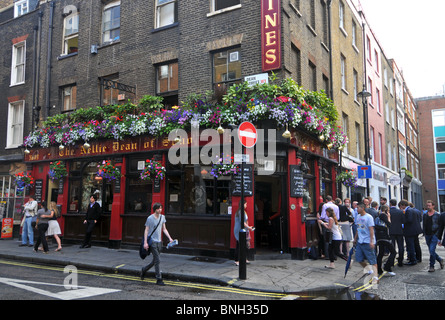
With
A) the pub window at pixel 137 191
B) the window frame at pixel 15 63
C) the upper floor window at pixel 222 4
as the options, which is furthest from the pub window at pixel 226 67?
the window frame at pixel 15 63

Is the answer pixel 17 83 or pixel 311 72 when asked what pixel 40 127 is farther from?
pixel 311 72

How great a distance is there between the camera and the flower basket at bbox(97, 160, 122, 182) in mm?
13062

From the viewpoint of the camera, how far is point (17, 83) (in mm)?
18250

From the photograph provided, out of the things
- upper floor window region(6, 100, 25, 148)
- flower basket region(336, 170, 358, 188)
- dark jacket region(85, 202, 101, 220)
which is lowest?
dark jacket region(85, 202, 101, 220)

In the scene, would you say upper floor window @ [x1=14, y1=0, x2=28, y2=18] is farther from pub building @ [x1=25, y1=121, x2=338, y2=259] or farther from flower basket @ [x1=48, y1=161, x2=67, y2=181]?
flower basket @ [x1=48, y1=161, x2=67, y2=181]

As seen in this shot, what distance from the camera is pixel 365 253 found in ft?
26.2

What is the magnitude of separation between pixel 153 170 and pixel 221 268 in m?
4.49

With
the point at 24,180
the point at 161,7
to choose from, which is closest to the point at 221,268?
the point at 161,7

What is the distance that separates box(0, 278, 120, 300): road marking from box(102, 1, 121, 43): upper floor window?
10923mm

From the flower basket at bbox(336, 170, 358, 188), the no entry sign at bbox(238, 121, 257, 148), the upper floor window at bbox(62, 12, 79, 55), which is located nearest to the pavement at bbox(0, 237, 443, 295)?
the no entry sign at bbox(238, 121, 257, 148)

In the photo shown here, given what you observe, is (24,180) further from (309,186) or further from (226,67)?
(309,186)

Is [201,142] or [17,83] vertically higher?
[17,83]
